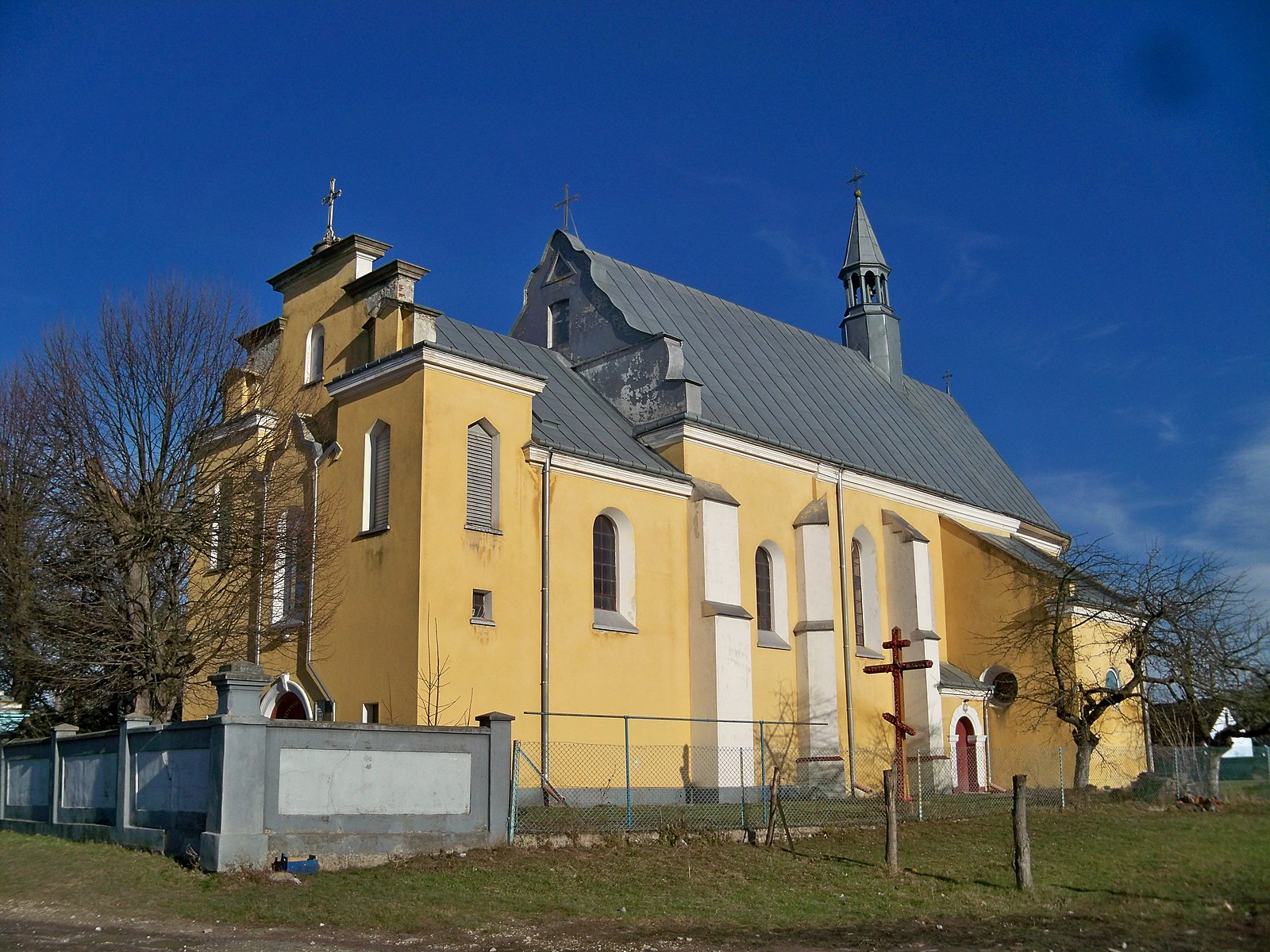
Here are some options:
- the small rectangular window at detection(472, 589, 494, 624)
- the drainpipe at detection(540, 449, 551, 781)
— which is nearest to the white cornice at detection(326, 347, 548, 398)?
the drainpipe at detection(540, 449, 551, 781)

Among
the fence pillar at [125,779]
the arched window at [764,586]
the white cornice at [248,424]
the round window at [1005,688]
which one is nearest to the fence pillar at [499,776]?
the fence pillar at [125,779]

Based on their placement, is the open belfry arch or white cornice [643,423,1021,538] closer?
the open belfry arch

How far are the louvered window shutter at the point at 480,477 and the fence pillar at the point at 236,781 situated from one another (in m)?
8.09

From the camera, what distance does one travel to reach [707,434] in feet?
90.7

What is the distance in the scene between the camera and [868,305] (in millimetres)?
41594

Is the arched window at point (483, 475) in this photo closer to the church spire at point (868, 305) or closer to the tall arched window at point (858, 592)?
the tall arched window at point (858, 592)

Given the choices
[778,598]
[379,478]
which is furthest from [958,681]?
[379,478]

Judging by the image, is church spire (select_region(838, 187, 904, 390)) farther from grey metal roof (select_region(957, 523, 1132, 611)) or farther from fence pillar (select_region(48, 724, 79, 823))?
fence pillar (select_region(48, 724, 79, 823))

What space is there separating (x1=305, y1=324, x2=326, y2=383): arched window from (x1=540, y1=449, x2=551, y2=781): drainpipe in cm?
551

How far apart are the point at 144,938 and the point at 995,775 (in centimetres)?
2537

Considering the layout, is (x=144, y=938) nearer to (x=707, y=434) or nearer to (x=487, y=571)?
(x=487, y=571)

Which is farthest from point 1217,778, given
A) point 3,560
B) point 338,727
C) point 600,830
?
point 3,560

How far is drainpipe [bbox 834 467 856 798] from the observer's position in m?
28.5

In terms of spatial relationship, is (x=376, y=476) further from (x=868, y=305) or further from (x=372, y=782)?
(x=868, y=305)
